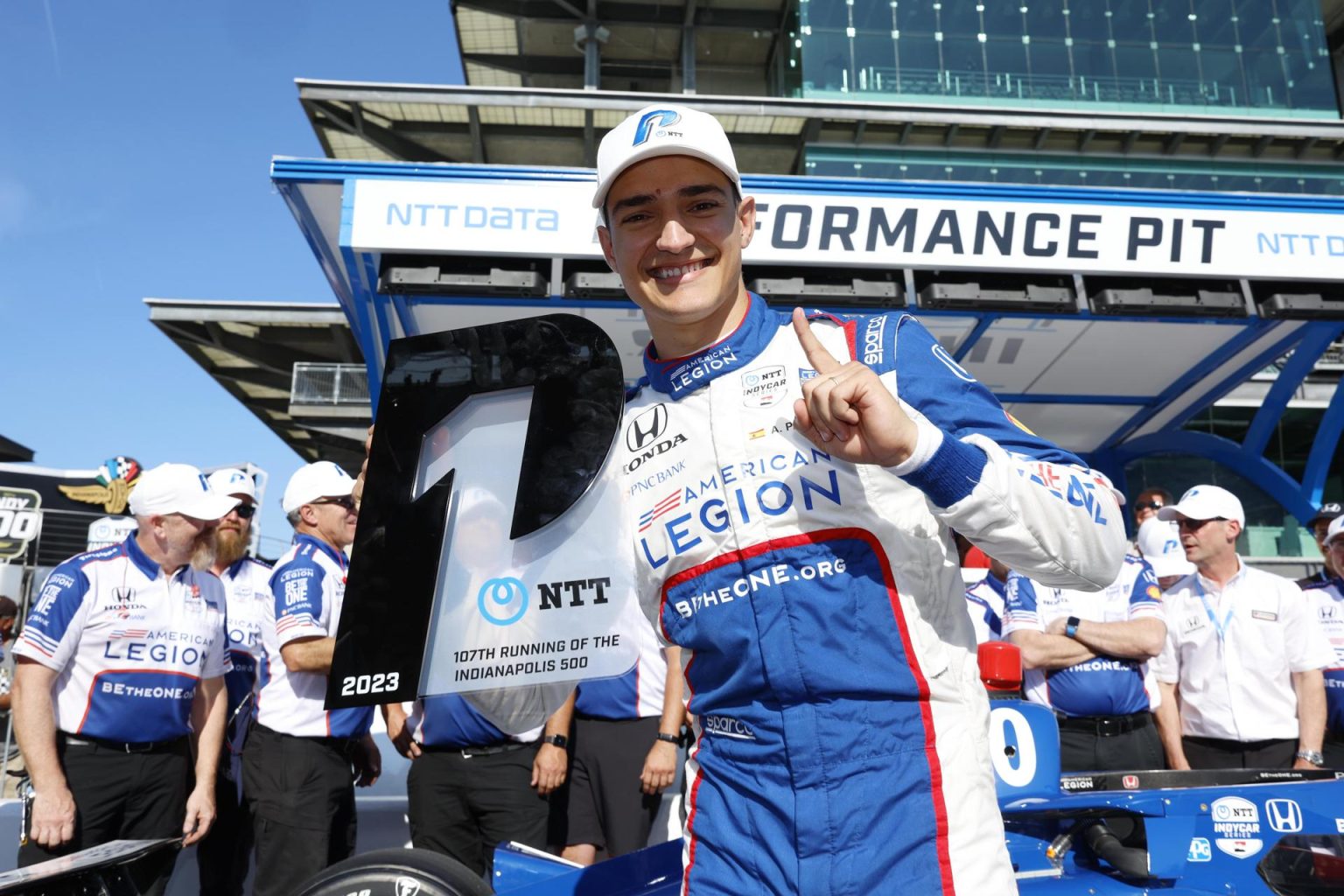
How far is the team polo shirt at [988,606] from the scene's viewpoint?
14.4 ft

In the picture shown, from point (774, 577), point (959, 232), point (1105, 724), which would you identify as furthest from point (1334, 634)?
point (774, 577)

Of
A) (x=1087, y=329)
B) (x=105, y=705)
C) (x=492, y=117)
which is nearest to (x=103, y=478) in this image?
(x=492, y=117)

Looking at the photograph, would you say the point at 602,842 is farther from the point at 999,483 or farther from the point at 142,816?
the point at 999,483

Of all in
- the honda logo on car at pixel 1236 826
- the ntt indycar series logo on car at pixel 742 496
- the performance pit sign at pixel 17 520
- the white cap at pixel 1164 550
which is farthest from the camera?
the performance pit sign at pixel 17 520

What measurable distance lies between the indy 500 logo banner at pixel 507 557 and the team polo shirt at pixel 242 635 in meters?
3.28

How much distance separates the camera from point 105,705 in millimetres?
3506

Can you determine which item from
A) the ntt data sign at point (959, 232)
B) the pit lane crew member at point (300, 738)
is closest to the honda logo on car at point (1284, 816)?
the pit lane crew member at point (300, 738)

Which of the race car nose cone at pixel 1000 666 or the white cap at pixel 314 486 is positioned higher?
the white cap at pixel 314 486

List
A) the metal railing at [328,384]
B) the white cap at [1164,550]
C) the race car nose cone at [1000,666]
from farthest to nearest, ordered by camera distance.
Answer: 1. the metal railing at [328,384]
2. the white cap at [1164,550]
3. the race car nose cone at [1000,666]

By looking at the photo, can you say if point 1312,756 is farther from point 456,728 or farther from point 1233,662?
point 456,728

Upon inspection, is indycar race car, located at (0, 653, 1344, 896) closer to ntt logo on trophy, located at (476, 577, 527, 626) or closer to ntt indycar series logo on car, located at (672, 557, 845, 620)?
ntt logo on trophy, located at (476, 577, 527, 626)

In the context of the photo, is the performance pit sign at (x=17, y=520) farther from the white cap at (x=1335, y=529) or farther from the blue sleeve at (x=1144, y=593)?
the white cap at (x=1335, y=529)

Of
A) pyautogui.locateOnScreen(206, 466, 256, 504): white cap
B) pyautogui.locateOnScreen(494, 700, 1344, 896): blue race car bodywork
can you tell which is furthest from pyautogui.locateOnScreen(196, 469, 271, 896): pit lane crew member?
pyautogui.locateOnScreen(494, 700, 1344, 896): blue race car bodywork

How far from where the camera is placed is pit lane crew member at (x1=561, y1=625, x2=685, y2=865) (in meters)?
3.90
